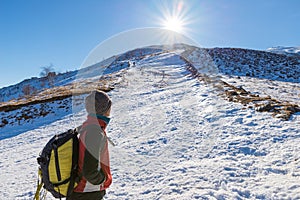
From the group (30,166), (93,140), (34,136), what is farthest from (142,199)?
(34,136)

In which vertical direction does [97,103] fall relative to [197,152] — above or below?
below

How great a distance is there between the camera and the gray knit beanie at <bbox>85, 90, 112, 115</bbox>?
2732 millimetres

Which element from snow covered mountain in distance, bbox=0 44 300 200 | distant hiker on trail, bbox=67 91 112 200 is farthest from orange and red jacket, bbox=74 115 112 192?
snow covered mountain in distance, bbox=0 44 300 200

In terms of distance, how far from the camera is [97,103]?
2.73m

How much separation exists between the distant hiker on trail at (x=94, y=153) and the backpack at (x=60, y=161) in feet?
0.25

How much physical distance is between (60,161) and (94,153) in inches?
14.8

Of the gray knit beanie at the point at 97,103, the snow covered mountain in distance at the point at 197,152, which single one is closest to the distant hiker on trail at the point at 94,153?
the gray knit beanie at the point at 97,103

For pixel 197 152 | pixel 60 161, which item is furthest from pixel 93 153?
pixel 197 152

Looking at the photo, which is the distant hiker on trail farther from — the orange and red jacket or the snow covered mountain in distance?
the snow covered mountain in distance

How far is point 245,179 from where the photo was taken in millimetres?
5137

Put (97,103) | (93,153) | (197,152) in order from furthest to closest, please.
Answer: (197,152) → (97,103) → (93,153)

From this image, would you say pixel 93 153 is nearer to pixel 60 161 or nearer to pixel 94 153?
pixel 94 153

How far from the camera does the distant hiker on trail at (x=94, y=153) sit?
251 cm

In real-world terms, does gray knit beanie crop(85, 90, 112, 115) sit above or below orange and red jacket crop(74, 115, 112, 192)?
above
